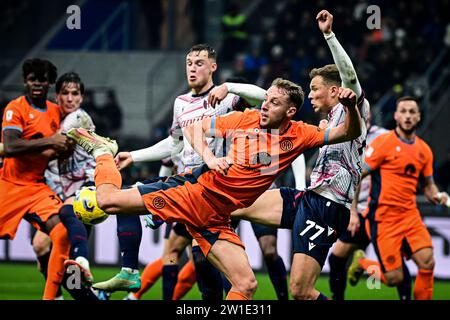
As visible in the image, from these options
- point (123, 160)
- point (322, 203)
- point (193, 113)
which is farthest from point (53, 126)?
point (322, 203)

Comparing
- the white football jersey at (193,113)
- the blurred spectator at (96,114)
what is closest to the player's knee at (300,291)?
the white football jersey at (193,113)

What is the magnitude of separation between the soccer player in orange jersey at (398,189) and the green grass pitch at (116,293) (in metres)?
1.27

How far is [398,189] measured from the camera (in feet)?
30.6

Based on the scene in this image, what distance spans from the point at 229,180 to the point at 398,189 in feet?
10.8

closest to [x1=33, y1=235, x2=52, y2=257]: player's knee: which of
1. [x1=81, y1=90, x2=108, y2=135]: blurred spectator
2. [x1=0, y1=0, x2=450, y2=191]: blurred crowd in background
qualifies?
[x1=0, y1=0, x2=450, y2=191]: blurred crowd in background

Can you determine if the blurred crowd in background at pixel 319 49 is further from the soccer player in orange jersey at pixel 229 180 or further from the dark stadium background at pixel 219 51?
the soccer player in orange jersey at pixel 229 180

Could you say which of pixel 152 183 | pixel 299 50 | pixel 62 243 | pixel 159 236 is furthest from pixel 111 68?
pixel 152 183

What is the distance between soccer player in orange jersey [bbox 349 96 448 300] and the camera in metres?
9.17

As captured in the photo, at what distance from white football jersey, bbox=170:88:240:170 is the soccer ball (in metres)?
1.08

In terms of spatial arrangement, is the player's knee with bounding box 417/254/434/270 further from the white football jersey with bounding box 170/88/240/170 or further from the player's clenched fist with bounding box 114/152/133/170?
the player's clenched fist with bounding box 114/152/133/170

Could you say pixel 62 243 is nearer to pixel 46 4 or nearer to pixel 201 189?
pixel 201 189

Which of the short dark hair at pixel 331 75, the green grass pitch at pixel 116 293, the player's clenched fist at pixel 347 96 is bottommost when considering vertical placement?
the green grass pitch at pixel 116 293

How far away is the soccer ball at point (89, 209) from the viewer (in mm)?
6809

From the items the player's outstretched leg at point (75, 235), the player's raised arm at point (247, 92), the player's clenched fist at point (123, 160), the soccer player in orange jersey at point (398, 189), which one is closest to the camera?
the player's raised arm at point (247, 92)
